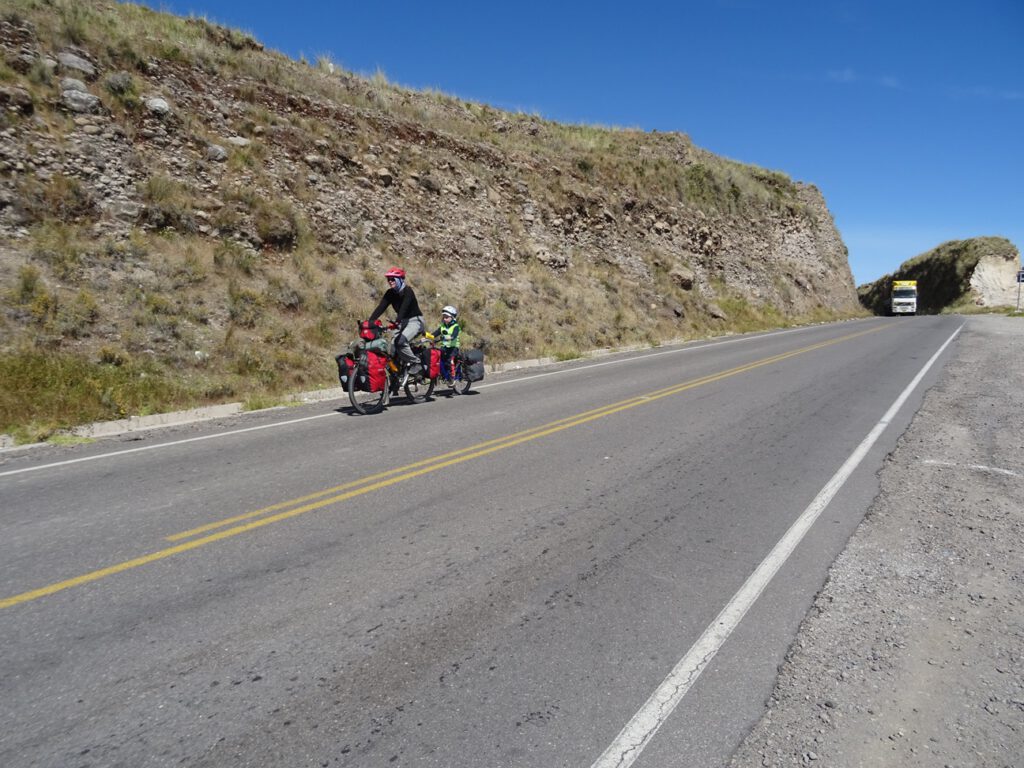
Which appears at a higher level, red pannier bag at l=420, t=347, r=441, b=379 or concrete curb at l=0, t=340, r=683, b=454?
red pannier bag at l=420, t=347, r=441, b=379

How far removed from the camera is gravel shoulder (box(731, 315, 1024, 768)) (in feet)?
8.95

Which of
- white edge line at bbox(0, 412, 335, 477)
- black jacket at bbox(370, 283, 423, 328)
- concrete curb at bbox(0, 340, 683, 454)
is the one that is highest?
black jacket at bbox(370, 283, 423, 328)

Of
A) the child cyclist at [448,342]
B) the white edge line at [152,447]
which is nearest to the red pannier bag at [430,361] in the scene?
the child cyclist at [448,342]

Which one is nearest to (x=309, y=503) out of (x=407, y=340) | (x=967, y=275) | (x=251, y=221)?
(x=407, y=340)

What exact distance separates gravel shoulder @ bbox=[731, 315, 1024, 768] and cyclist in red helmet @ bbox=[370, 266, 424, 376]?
745cm

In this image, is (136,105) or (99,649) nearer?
Result: (99,649)

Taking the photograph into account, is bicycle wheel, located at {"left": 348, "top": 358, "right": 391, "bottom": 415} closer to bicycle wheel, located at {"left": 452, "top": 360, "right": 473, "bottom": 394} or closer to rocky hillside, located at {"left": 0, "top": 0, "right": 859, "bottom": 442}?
bicycle wheel, located at {"left": 452, "top": 360, "right": 473, "bottom": 394}

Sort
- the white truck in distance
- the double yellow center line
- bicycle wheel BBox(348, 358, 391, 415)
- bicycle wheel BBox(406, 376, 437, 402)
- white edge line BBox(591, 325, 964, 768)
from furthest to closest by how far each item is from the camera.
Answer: the white truck in distance → bicycle wheel BBox(406, 376, 437, 402) → bicycle wheel BBox(348, 358, 391, 415) → the double yellow center line → white edge line BBox(591, 325, 964, 768)

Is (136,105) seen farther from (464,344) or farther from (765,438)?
(765,438)

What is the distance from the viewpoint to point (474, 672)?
10.4 feet

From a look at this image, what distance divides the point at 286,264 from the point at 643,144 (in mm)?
33598

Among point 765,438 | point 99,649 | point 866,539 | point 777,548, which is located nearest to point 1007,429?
point 765,438

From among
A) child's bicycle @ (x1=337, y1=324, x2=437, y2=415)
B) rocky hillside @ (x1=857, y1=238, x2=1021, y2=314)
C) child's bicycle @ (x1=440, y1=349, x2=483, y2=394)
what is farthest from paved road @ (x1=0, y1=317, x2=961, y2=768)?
rocky hillside @ (x1=857, y1=238, x2=1021, y2=314)

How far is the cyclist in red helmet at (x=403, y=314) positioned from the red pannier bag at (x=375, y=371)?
64 centimetres
